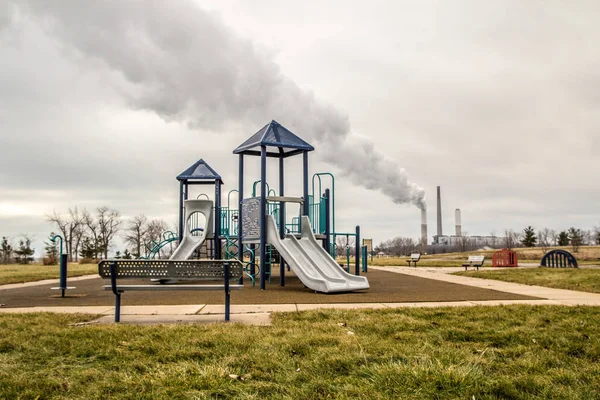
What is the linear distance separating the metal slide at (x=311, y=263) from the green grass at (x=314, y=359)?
15.5ft

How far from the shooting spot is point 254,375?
4.07 m

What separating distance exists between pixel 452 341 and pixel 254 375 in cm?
228

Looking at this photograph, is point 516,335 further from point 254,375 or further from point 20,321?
point 20,321

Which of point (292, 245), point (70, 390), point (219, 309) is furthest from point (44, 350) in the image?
point (292, 245)

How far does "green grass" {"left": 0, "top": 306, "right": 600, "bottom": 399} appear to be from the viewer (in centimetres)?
369

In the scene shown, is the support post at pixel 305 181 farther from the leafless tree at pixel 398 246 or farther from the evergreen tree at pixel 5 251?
the leafless tree at pixel 398 246

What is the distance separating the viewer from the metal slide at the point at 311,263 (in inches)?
448

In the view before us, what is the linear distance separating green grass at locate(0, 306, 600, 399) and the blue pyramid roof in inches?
535

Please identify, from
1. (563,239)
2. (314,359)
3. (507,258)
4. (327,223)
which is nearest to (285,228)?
(327,223)

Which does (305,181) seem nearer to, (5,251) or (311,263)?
(311,263)

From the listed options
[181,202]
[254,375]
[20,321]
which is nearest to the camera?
[254,375]

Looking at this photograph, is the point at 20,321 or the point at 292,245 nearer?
the point at 20,321

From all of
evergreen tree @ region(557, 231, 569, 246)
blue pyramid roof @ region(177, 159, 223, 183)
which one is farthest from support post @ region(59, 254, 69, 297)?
evergreen tree @ region(557, 231, 569, 246)

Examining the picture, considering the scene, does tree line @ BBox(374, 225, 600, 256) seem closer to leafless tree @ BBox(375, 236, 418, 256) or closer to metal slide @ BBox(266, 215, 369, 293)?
leafless tree @ BBox(375, 236, 418, 256)
